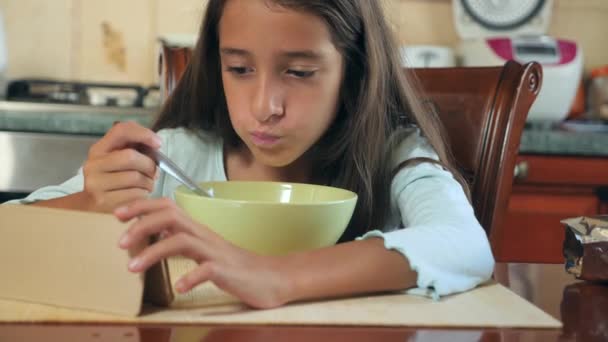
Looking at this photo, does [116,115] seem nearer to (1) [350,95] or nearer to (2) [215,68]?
(2) [215,68]

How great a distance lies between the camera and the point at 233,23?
36.9 inches

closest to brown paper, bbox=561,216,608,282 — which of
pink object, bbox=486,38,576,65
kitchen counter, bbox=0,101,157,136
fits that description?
kitchen counter, bbox=0,101,157,136

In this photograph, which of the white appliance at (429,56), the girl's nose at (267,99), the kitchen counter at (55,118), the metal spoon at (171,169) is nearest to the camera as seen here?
the metal spoon at (171,169)

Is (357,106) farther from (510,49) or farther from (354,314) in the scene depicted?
(510,49)

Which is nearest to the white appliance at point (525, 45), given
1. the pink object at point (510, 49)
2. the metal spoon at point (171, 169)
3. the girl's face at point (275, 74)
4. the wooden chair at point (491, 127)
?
the pink object at point (510, 49)

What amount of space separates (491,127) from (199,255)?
1.98ft

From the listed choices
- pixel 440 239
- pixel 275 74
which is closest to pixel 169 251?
pixel 440 239

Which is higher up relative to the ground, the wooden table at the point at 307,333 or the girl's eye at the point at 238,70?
the girl's eye at the point at 238,70

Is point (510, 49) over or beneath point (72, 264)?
over

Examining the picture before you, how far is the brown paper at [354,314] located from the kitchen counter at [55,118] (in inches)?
49.2

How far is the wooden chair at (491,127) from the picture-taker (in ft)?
3.37

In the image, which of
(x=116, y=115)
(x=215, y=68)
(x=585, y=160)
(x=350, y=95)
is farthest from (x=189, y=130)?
(x=585, y=160)

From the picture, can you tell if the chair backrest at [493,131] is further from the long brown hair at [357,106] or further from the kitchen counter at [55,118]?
the kitchen counter at [55,118]

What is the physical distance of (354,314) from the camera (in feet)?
1.80
